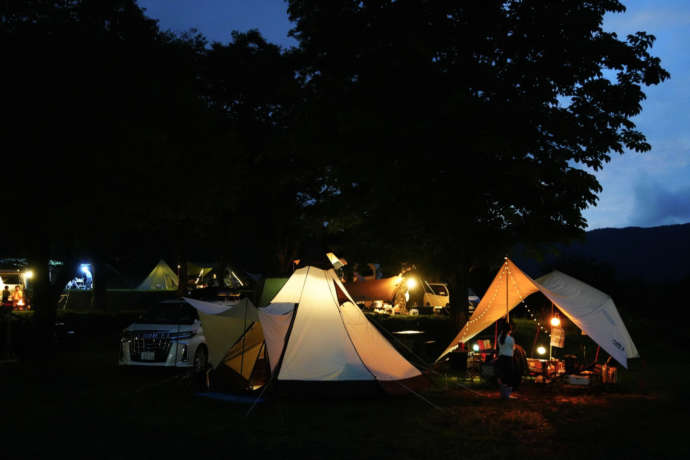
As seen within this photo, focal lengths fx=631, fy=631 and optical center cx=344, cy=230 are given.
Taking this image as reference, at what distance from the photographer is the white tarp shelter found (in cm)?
1290

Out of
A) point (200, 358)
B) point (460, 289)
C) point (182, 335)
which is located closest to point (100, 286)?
point (200, 358)

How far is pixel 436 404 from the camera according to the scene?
36.4 ft

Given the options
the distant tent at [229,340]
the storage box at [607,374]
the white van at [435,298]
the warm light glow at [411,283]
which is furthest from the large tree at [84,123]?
the white van at [435,298]

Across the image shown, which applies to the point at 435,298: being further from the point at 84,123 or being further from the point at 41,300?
the point at 84,123

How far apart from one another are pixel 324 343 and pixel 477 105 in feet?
21.5

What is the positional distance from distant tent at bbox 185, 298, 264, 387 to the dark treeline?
7.37ft

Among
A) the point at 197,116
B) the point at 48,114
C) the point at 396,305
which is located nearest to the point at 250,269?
the point at 396,305

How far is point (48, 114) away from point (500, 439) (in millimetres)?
12853

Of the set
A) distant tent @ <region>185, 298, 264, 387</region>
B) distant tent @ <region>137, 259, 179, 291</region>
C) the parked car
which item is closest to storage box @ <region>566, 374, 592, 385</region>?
distant tent @ <region>185, 298, 264, 387</region>

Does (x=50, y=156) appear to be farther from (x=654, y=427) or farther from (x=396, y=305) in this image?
(x=396, y=305)

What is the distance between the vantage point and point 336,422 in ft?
31.1

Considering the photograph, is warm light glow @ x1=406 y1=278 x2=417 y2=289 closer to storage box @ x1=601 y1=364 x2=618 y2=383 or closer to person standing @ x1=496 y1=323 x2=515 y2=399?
storage box @ x1=601 y1=364 x2=618 y2=383

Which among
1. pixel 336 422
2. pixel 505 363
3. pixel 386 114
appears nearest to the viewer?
pixel 336 422

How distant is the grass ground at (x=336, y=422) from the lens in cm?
777
